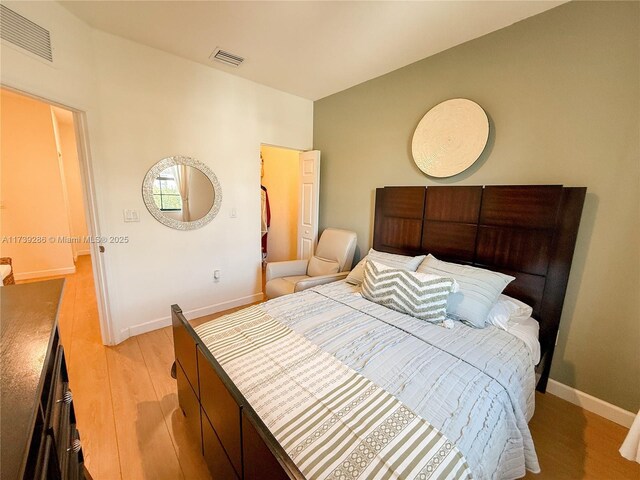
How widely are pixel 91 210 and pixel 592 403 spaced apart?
13.1 ft

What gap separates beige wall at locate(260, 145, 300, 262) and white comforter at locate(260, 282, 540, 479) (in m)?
2.77

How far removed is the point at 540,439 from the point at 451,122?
7.45ft

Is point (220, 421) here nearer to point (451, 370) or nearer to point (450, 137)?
point (451, 370)

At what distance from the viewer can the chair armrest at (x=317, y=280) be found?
2352mm

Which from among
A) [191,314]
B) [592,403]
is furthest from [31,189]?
[592,403]

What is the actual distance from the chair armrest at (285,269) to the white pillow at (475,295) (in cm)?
171

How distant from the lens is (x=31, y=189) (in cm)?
386

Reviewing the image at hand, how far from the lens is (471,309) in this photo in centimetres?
161

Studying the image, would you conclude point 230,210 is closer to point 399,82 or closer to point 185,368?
point 185,368

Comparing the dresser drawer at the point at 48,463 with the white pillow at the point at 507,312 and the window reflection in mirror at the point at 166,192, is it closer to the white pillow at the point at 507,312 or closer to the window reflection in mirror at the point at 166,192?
the white pillow at the point at 507,312

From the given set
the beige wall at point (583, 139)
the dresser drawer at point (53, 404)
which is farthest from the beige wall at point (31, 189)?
the beige wall at point (583, 139)

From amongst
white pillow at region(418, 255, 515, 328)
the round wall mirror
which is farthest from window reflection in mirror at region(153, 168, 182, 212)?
white pillow at region(418, 255, 515, 328)

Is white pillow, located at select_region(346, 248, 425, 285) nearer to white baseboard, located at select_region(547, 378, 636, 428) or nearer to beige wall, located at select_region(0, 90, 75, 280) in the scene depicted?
white baseboard, located at select_region(547, 378, 636, 428)

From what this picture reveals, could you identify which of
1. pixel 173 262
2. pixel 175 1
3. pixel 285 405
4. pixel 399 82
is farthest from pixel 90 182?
pixel 399 82
